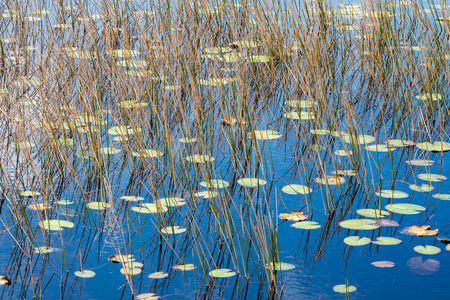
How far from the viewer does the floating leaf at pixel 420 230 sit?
159cm

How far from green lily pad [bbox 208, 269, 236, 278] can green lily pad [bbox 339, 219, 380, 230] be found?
44 cm

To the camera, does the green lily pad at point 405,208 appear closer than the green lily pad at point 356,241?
No

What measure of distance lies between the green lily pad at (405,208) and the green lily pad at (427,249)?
0.18 m

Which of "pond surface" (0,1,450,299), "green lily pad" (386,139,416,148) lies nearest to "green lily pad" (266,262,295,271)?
"pond surface" (0,1,450,299)

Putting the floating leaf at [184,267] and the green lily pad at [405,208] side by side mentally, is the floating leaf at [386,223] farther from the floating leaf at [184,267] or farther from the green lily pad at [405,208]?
the floating leaf at [184,267]

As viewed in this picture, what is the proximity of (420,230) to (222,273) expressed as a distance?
2.24 ft

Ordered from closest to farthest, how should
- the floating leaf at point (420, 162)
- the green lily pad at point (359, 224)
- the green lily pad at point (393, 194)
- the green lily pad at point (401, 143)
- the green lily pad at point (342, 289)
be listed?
the green lily pad at point (342, 289), the green lily pad at point (359, 224), the green lily pad at point (393, 194), the floating leaf at point (420, 162), the green lily pad at point (401, 143)

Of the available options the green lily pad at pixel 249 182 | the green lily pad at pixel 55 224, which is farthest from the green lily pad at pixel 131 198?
the green lily pad at pixel 249 182

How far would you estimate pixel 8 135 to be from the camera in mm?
2178

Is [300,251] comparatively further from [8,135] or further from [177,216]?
[8,135]

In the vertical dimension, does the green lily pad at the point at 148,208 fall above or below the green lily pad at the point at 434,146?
below

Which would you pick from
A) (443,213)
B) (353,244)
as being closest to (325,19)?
(443,213)

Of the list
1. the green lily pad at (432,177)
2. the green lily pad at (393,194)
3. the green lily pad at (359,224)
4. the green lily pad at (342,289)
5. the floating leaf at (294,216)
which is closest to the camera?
the green lily pad at (342,289)

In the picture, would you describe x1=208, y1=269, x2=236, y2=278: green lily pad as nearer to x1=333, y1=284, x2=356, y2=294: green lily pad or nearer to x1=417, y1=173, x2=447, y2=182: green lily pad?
x1=333, y1=284, x2=356, y2=294: green lily pad
